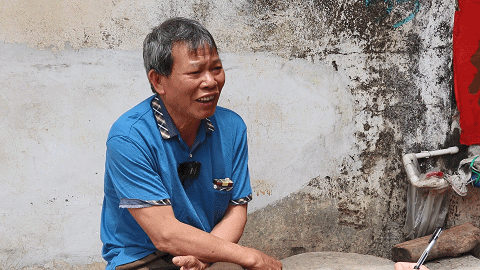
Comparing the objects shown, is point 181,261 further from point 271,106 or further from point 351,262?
point 351,262

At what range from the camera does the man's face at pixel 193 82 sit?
6.97 feet

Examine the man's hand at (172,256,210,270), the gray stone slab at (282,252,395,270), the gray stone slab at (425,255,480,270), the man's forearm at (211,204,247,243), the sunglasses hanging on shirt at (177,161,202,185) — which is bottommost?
the gray stone slab at (282,252,395,270)

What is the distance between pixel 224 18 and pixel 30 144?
5.30 feet

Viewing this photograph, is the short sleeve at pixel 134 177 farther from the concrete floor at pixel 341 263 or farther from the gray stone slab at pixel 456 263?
the gray stone slab at pixel 456 263

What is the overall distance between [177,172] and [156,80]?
1.42 ft

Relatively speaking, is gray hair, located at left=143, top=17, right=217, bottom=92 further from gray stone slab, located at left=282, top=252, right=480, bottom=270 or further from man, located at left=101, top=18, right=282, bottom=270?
gray stone slab, located at left=282, top=252, right=480, bottom=270

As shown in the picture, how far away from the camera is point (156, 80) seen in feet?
7.28

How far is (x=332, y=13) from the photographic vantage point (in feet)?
11.8

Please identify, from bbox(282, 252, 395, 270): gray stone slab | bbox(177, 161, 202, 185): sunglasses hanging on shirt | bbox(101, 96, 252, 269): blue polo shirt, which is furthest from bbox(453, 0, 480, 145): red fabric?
bbox(177, 161, 202, 185): sunglasses hanging on shirt

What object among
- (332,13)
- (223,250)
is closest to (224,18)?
(332,13)

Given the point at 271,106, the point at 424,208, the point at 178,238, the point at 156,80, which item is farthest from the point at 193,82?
the point at 424,208

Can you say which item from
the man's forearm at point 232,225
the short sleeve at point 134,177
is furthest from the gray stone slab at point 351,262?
the short sleeve at point 134,177

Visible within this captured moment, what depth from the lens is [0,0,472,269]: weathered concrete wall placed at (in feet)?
10.9

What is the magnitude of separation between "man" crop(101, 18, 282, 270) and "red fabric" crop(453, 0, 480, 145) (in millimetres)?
2176
